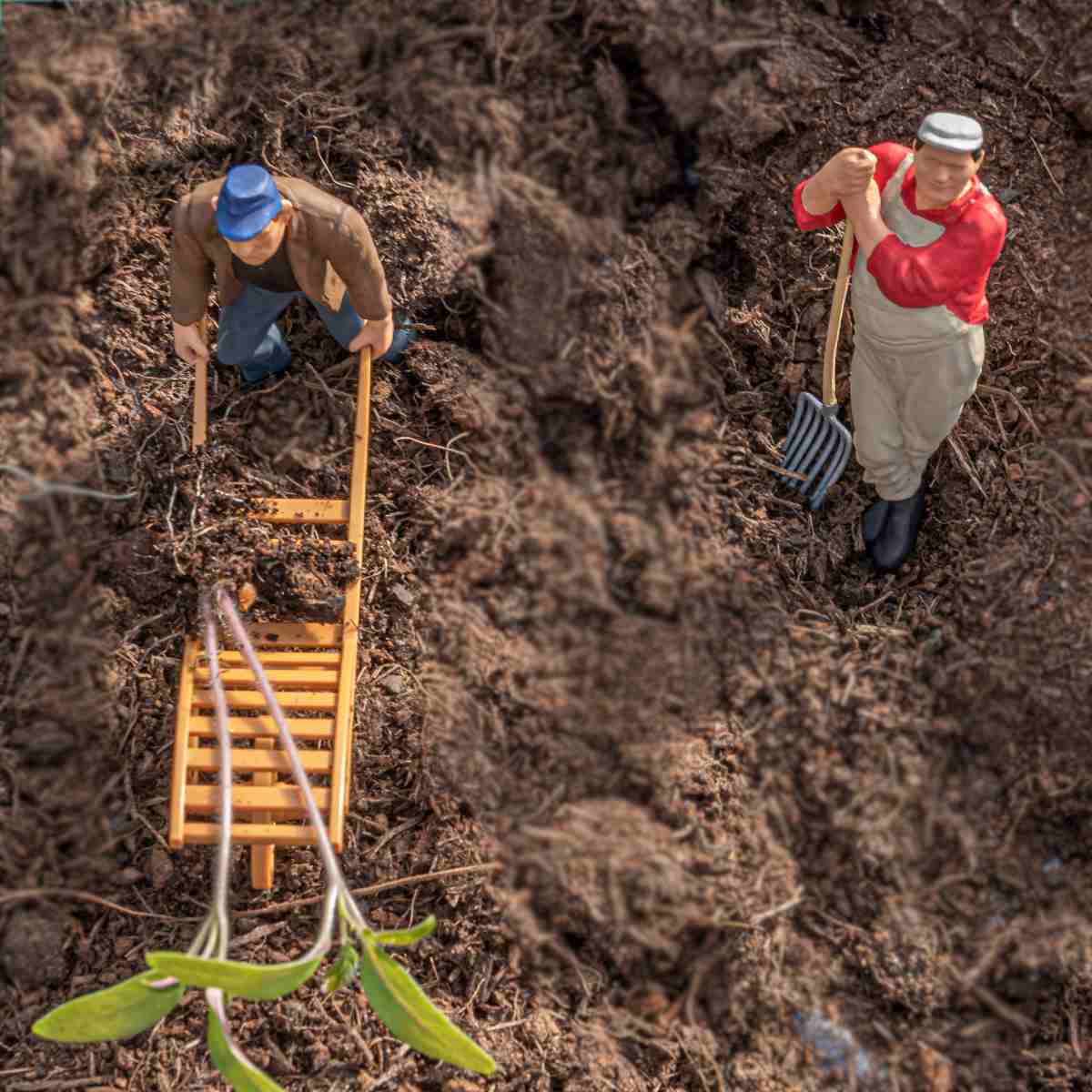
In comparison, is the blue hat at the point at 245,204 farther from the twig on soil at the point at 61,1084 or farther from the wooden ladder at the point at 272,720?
the twig on soil at the point at 61,1084

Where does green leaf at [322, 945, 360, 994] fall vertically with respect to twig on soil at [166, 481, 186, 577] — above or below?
below

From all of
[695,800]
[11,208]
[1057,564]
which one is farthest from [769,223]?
[11,208]

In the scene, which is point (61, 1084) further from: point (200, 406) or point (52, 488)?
point (200, 406)

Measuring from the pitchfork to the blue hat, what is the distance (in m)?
1.09

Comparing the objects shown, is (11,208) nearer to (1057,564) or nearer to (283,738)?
(283,738)

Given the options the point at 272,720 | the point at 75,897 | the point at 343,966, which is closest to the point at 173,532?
the point at 272,720

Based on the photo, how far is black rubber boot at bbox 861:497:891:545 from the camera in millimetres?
2340

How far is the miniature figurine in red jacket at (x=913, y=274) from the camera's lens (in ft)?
6.08

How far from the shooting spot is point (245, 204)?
1.88 meters

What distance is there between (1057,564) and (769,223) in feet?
3.03

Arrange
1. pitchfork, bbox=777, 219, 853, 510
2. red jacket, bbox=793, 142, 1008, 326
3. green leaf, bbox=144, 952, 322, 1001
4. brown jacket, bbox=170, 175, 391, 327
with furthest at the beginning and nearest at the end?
pitchfork, bbox=777, 219, 853, 510 < brown jacket, bbox=170, 175, 391, 327 < red jacket, bbox=793, 142, 1008, 326 < green leaf, bbox=144, 952, 322, 1001

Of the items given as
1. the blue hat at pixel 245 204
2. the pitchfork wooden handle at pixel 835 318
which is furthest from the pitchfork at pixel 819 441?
the blue hat at pixel 245 204

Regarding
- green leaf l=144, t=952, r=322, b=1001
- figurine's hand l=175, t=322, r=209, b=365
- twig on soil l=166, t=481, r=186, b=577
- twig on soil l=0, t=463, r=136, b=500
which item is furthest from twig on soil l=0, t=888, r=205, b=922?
figurine's hand l=175, t=322, r=209, b=365

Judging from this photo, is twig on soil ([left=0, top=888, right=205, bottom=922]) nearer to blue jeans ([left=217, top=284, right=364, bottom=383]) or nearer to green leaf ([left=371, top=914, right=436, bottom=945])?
green leaf ([left=371, top=914, right=436, bottom=945])
